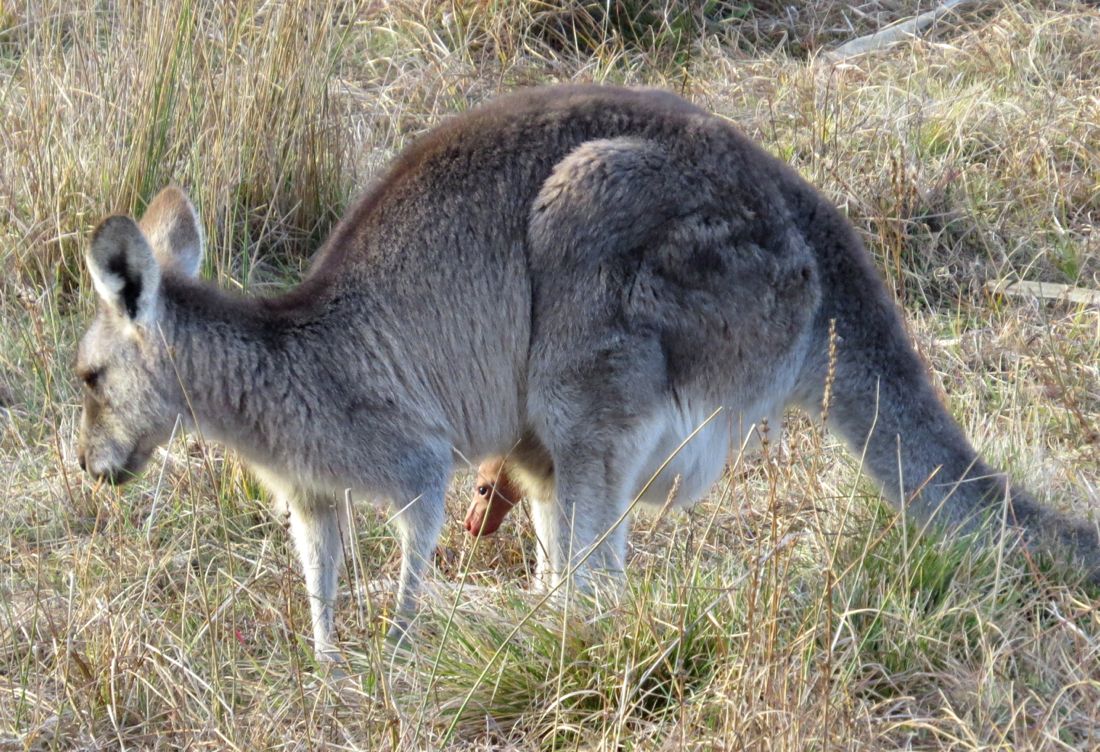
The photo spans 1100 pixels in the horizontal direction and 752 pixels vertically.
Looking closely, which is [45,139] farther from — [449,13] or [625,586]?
[625,586]

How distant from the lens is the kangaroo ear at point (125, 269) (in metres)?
3.99

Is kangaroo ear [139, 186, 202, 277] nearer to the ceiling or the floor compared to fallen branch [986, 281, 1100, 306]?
nearer to the ceiling

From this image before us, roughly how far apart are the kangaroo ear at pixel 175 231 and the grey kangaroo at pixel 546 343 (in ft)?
0.10

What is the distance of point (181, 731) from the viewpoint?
368 cm

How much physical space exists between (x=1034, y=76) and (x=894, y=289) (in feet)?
7.03

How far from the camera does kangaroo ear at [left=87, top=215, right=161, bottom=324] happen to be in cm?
399

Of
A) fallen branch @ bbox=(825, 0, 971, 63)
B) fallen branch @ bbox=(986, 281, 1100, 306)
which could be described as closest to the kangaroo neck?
fallen branch @ bbox=(986, 281, 1100, 306)

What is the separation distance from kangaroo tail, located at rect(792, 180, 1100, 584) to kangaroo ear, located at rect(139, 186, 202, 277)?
183 cm

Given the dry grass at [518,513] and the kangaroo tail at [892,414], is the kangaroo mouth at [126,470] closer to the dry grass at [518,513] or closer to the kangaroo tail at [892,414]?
the dry grass at [518,513]

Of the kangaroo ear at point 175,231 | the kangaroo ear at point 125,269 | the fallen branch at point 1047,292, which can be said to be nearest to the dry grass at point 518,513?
the fallen branch at point 1047,292

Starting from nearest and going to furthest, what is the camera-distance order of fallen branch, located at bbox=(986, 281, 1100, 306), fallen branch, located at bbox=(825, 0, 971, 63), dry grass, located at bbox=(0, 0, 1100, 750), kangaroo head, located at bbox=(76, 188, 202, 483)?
dry grass, located at bbox=(0, 0, 1100, 750) → kangaroo head, located at bbox=(76, 188, 202, 483) → fallen branch, located at bbox=(986, 281, 1100, 306) → fallen branch, located at bbox=(825, 0, 971, 63)

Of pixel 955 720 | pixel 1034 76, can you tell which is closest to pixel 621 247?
pixel 955 720

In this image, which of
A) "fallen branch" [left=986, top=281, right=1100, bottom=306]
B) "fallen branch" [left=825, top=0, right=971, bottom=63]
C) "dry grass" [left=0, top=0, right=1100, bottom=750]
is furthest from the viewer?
"fallen branch" [left=825, top=0, right=971, bottom=63]

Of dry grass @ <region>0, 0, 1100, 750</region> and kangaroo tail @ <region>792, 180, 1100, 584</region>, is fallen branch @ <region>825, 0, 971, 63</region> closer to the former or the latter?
dry grass @ <region>0, 0, 1100, 750</region>
